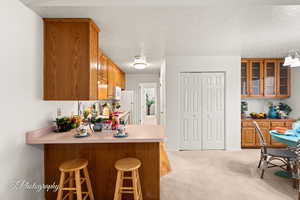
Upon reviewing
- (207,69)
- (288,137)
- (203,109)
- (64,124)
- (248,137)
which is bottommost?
(248,137)

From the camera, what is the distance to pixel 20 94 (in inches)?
64.5

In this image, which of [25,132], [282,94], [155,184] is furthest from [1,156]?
[282,94]

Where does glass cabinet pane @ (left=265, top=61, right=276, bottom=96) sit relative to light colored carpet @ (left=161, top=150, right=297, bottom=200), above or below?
above

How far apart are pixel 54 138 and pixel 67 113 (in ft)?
2.75

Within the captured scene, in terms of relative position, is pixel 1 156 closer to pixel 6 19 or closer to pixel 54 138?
pixel 54 138

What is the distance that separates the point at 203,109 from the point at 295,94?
2532 mm

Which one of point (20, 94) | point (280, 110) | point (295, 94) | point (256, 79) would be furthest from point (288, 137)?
point (20, 94)

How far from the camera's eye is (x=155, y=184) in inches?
82.7

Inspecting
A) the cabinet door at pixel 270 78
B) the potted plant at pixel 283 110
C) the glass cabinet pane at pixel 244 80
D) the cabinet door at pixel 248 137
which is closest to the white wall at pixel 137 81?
the glass cabinet pane at pixel 244 80

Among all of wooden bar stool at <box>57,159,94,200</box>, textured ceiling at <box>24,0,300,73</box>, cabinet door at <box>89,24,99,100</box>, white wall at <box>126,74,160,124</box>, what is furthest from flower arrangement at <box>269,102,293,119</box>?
wooden bar stool at <box>57,159,94,200</box>

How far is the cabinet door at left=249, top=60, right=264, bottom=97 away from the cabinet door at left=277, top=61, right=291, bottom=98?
19.5 inches

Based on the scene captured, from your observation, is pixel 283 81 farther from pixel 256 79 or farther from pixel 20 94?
pixel 20 94

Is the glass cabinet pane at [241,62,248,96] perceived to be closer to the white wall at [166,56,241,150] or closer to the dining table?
the white wall at [166,56,241,150]

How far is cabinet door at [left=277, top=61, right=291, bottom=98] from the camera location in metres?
→ 4.28
